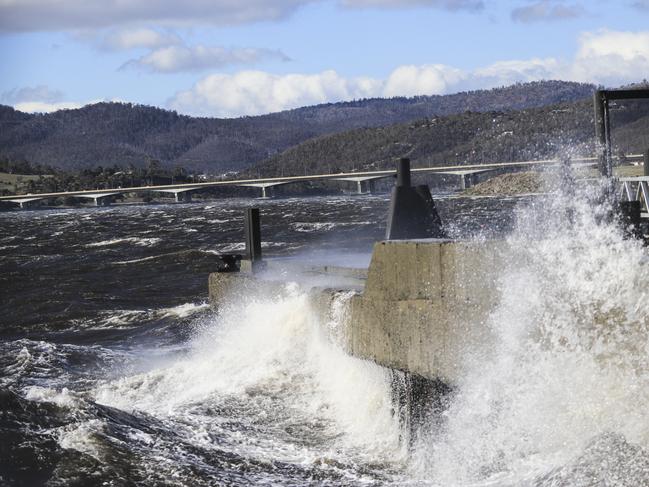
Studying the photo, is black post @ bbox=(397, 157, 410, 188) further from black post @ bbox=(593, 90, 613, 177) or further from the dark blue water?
black post @ bbox=(593, 90, 613, 177)

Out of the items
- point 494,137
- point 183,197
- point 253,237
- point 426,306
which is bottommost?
point 183,197

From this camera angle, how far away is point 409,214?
45.0ft

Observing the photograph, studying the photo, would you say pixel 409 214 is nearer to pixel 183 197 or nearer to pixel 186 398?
pixel 186 398

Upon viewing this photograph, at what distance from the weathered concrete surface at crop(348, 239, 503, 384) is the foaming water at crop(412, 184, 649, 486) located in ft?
0.73

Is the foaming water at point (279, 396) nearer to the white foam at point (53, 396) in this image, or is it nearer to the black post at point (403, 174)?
the white foam at point (53, 396)

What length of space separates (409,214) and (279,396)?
109 inches

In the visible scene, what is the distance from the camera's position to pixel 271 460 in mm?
10234

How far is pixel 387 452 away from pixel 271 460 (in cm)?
118

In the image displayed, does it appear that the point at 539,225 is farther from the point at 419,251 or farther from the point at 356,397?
the point at 356,397

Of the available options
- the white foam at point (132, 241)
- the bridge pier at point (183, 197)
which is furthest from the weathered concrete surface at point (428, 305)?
the bridge pier at point (183, 197)

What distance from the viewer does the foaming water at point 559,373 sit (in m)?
8.16

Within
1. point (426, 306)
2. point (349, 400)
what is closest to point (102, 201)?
point (349, 400)

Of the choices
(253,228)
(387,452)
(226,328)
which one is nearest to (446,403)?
(387,452)

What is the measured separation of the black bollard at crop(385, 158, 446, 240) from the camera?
1366 cm
